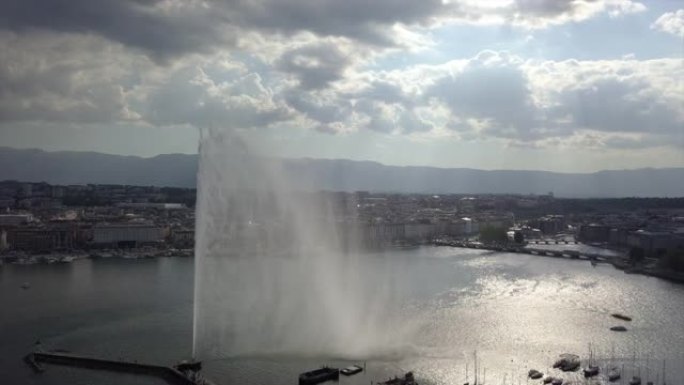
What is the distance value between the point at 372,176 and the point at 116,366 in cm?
12643

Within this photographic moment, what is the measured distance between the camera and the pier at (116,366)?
10.9m

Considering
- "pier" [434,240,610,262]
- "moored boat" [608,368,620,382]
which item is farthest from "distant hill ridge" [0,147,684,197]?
"moored boat" [608,368,620,382]

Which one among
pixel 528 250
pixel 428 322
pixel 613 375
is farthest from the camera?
pixel 528 250

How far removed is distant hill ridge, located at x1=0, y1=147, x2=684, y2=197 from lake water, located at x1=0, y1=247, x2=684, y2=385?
6033cm

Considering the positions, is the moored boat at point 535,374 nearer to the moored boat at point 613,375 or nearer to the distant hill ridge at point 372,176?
the moored boat at point 613,375

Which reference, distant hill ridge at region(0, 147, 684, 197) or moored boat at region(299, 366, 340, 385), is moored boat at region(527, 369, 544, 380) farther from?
distant hill ridge at region(0, 147, 684, 197)

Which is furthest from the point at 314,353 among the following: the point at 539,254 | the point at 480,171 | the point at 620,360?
the point at 480,171

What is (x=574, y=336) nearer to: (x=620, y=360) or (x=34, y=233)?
(x=620, y=360)

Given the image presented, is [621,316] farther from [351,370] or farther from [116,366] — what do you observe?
[116,366]

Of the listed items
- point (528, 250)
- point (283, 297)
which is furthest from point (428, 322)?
point (528, 250)

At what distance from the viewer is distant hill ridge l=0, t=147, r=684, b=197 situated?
445 ft

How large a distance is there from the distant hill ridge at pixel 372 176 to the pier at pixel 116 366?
71.5 meters

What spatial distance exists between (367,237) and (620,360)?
29836 millimetres

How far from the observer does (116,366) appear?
460 inches
